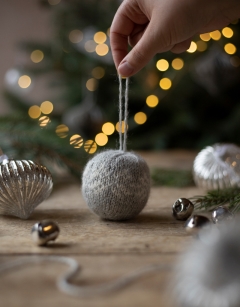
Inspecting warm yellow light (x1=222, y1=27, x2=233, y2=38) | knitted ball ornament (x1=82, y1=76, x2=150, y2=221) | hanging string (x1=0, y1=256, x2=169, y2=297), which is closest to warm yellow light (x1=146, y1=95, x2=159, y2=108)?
warm yellow light (x1=222, y1=27, x2=233, y2=38)

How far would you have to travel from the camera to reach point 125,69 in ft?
2.27

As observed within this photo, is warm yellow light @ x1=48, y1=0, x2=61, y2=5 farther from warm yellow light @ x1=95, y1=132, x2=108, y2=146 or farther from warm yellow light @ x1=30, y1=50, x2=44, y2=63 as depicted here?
warm yellow light @ x1=95, y1=132, x2=108, y2=146

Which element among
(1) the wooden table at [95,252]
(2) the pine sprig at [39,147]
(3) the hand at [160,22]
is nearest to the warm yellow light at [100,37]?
(2) the pine sprig at [39,147]

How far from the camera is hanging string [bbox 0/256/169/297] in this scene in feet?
1.34

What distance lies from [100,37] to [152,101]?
307 millimetres

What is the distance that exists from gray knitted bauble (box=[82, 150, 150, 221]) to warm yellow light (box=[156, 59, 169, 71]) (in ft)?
2.72

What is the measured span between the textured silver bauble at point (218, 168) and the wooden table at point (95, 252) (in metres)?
0.11

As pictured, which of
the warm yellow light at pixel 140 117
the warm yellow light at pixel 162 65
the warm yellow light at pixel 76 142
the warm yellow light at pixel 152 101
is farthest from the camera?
the warm yellow light at pixel 140 117

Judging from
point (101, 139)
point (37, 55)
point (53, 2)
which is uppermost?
point (53, 2)

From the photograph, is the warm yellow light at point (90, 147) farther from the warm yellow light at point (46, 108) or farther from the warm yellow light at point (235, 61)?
the warm yellow light at point (46, 108)

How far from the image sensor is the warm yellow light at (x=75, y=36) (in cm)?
164

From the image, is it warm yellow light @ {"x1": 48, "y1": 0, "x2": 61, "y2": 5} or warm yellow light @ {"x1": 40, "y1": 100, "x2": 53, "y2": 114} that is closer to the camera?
warm yellow light @ {"x1": 48, "y1": 0, "x2": 61, "y2": 5}

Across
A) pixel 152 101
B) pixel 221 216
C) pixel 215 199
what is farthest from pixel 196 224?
pixel 152 101

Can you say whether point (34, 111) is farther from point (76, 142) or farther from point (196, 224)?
point (196, 224)
